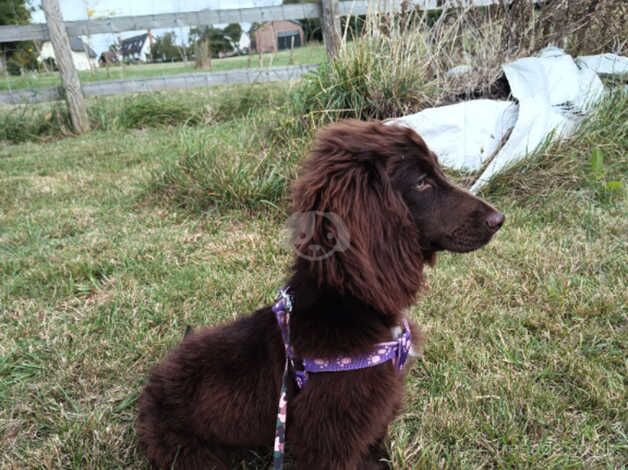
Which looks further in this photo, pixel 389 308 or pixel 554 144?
pixel 554 144

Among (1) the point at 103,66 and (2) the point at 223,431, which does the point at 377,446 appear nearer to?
(2) the point at 223,431

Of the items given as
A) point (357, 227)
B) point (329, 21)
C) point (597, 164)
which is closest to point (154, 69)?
point (329, 21)

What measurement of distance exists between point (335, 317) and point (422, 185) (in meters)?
0.53

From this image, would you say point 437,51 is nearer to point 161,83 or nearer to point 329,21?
point 329,21

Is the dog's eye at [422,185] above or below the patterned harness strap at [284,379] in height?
above

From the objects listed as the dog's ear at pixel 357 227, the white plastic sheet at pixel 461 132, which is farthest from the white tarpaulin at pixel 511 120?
the dog's ear at pixel 357 227

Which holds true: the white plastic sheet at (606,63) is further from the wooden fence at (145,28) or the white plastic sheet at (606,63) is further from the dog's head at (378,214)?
the dog's head at (378,214)

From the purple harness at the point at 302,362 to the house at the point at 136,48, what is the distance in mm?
7726

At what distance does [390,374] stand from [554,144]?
3.05 m

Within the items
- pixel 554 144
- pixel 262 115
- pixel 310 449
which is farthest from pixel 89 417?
pixel 554 144

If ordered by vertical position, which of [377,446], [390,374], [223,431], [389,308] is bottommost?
[377,446]

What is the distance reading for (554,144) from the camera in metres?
3.89

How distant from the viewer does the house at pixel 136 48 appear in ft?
26.8

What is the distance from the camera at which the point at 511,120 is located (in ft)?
13.5
